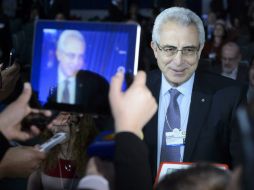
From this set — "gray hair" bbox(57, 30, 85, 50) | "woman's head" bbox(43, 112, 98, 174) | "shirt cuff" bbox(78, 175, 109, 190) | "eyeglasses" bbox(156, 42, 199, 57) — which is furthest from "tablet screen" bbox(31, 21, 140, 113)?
"eyeglasses" bbox(156, 42, 199, 57)

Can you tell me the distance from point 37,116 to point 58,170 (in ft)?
2.65

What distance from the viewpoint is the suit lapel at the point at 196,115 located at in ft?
6.91

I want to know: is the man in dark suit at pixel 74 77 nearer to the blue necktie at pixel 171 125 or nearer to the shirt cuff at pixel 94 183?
the shirt cuff at pixel 94 183

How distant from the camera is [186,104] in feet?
7.22

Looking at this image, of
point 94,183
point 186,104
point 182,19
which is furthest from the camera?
point 186,104

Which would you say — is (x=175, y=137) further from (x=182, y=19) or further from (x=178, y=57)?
(x=182, y=19)

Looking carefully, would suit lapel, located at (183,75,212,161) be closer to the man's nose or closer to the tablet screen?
the man's nose

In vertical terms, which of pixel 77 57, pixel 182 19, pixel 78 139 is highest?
pixel 182 19

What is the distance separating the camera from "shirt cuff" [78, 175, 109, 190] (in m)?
1.41

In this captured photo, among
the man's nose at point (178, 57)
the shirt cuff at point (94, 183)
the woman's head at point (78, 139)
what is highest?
the man's nose at point (178, 57)

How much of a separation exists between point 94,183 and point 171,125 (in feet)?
2.55

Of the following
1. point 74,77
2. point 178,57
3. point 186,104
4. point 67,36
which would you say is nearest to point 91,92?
point 74,77

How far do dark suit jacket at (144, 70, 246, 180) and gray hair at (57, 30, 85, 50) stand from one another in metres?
0.78

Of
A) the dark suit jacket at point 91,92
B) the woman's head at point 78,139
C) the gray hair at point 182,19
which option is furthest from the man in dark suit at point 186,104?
the dark suit jacket at point 91,92
